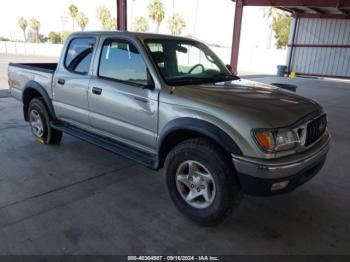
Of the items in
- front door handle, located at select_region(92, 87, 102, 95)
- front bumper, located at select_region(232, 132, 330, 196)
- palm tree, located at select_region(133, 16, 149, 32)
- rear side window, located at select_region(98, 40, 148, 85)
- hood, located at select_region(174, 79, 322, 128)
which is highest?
palm tree, located at select_region(133, 16, 149, 32)

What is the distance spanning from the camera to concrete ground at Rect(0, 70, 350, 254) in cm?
271

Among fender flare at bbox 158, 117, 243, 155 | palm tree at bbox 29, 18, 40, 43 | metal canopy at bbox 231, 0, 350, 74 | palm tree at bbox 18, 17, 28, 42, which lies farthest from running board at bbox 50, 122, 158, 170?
palm tree at bbox 18, 17, 28, 42

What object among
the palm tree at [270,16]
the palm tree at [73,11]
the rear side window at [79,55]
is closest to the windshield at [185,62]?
the rear side window at [79,55]

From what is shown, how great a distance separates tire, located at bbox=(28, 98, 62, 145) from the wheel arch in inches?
98.6

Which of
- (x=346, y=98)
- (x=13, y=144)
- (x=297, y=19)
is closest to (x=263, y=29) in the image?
(x=297, y=19)

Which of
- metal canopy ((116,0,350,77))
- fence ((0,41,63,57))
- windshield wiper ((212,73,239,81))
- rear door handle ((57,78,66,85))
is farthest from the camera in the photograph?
fence ((0,41,63,57))

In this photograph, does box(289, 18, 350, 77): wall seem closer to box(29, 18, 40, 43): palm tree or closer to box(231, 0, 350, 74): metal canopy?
box(231, 0, 350, 74): metal canopy

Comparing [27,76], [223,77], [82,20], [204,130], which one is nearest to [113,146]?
[204,130]

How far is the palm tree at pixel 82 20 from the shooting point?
6328cm

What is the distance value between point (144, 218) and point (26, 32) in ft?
263

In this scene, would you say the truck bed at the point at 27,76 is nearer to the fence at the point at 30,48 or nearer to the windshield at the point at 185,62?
the windshield at the point at 185,62

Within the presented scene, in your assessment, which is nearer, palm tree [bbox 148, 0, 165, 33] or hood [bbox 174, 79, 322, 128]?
hood [bbox 174, 79, 322, 128]

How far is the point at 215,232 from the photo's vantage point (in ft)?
9.57

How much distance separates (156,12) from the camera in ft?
179
